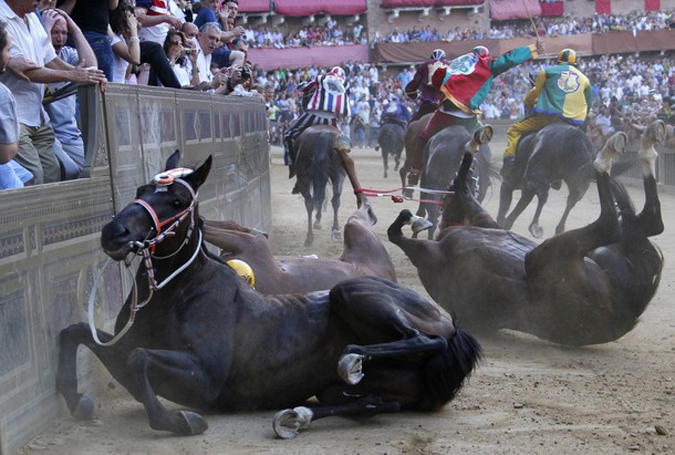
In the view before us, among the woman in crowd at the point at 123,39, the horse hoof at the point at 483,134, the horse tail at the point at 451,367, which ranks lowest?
the horse tail at the point at 451,367

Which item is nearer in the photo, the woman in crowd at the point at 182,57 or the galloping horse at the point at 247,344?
the galloping horse at the point at 247,344

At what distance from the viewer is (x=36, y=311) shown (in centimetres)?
448

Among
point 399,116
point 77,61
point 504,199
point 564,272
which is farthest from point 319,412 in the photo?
point 399,116

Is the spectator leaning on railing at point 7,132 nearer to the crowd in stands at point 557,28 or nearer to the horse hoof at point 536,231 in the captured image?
the horse hoof at point 536,231

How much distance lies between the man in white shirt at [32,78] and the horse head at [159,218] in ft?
4.01

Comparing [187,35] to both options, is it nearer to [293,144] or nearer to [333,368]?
[293,144]

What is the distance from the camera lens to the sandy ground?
13.8ft

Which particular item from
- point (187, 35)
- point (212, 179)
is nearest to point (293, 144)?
point (187, 35)

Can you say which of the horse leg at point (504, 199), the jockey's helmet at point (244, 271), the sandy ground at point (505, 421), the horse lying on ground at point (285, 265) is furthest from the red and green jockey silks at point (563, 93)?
the jockey's helmet at point (244, 271)

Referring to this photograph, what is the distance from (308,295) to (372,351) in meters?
0.64

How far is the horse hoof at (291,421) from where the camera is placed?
4328 mm

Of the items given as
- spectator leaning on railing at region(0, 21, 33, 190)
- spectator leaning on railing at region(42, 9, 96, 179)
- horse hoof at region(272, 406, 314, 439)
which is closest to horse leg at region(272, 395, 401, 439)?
horse hoof at region(272, 406, 314, 439)

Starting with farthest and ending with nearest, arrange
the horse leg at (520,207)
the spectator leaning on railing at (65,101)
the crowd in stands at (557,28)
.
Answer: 1. the crowd in stands at (557,28)
2. the horse leg at (520,207)
3. the spectator leaning on railing at (65,101)

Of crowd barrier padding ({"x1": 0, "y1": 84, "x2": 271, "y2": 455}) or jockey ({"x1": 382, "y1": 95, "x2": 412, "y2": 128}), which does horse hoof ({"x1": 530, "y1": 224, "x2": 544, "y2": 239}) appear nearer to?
crowd barrier padding ({"x1": 0, "y1": 84, "x2": 271, "y2": 455})
